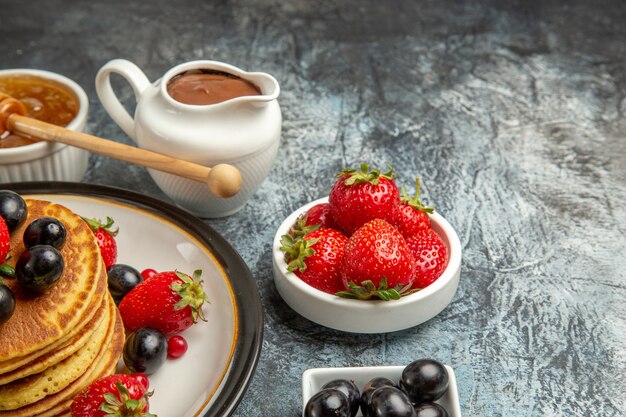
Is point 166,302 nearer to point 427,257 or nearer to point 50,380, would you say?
point 50,380

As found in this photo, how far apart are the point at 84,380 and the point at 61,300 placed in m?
0.17

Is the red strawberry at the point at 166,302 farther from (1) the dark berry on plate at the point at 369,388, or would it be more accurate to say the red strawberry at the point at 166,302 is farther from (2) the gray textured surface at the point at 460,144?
(1) the dark berry on plate at the point at 369,388

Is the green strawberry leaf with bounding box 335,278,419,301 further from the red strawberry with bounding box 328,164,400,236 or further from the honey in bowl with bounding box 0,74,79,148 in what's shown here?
the honey in bowl with bounding box 0,74,79,148

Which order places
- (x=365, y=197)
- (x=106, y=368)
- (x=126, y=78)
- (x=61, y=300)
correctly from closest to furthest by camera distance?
(x=61, y=300) < (x=106, y=368) < (x=365, y=197) < (x=126, y=78)

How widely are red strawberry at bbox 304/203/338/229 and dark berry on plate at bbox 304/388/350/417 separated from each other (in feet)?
1.70

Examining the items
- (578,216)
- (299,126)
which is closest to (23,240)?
(299,126)

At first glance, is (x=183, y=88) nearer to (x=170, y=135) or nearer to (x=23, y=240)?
(x=170, y=135)

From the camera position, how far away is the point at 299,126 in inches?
108

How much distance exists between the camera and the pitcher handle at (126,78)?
232 cm

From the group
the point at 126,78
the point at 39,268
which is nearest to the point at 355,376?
the point at 39,268

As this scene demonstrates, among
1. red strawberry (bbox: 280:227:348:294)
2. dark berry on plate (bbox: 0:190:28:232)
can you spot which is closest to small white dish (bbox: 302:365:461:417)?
red strawberry (bbox: 280:227:348:294)

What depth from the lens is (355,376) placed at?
1.76 metres

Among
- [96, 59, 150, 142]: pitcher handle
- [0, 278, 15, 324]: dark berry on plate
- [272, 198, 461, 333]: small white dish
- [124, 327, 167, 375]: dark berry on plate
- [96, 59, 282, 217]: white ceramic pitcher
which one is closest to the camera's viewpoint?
[0, 278, 15, 324]: dark berry on plate

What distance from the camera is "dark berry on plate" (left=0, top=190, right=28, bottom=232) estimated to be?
1759mm
